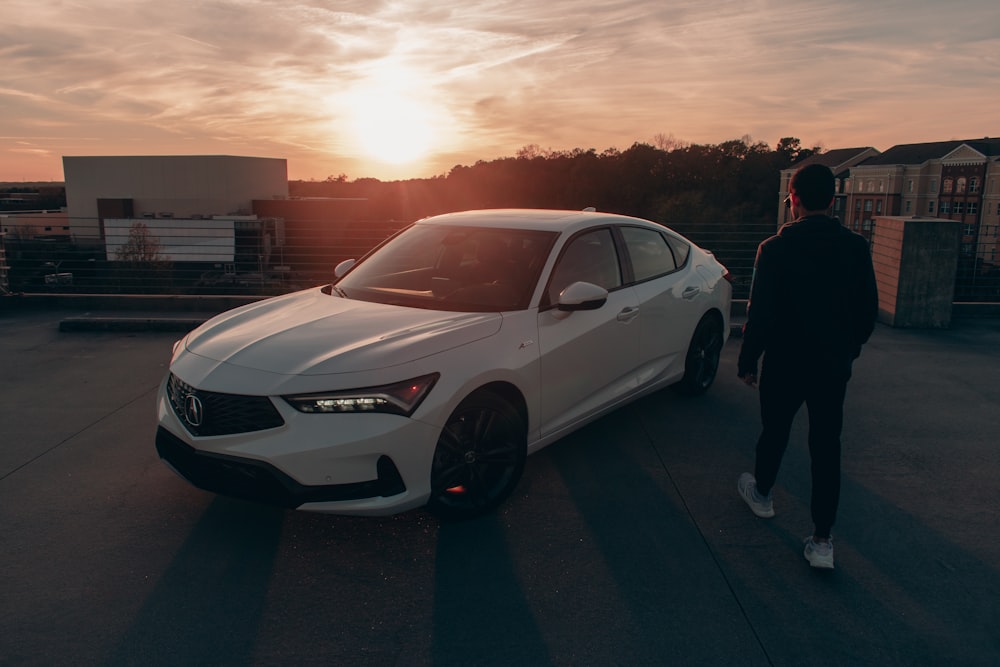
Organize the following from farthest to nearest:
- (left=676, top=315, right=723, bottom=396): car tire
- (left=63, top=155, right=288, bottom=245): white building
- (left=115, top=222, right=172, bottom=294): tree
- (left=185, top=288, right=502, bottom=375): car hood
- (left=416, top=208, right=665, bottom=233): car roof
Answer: (left=63, top=155, right=288, bottom=245): white building → (left=115, top=222, right=172, bottom=294): tree → (left=676, top=315, right=723, bottom=396): car tire → (left=416, top=208, right=665, bottom=233): car roof → (left=185, top=288, right=502, bottom=375): car hood

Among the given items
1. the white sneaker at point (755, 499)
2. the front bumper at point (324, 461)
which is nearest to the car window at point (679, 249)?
the white sneaker at point (755, 499)

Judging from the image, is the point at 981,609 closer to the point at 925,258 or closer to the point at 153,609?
the point at 153,609

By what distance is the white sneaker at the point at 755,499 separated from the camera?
13.4ft

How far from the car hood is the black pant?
148 centimetres

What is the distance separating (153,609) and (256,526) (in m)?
0.79

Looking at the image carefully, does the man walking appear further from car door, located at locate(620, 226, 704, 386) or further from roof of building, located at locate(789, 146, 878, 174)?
roof of building, located at locate(789, 146, 878, 174)

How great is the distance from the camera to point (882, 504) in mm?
4328

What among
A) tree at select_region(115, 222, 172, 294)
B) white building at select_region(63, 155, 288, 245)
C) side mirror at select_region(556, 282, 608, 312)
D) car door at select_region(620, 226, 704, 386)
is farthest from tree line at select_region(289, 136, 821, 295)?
side mirror at select_region(556, 282, 608, 312)

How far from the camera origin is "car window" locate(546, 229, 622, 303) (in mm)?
4543

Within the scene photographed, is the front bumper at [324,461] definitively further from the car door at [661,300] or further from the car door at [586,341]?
the car door at [661,300]

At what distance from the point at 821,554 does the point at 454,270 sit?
8.78ft

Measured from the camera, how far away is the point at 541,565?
11.7 feet

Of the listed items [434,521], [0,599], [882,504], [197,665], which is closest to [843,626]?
[882,504]

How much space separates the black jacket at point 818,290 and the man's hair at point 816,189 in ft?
0.20
